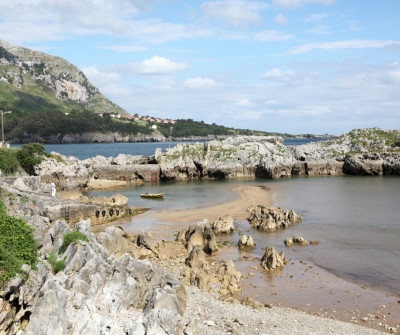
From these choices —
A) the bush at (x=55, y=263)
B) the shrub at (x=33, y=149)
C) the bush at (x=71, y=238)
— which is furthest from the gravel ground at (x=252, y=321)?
the shrub at (x=33, y=149)

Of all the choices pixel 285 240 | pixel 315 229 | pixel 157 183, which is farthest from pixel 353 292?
pixel 157 183

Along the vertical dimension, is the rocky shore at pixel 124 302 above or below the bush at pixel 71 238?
below

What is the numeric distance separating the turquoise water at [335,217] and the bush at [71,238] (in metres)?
15.5

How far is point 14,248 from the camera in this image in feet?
50.4

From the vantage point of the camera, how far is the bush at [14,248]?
13.7m

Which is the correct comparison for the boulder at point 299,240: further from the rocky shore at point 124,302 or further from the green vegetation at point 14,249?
the green vegetation at point 14,249

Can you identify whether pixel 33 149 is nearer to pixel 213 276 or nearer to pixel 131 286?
pixel 213 276

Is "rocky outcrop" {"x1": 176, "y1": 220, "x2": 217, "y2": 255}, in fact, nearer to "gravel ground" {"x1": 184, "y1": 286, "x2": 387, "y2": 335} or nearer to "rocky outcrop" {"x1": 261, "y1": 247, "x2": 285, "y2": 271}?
"rocky outcrop" {"x1": 261, "y1": 247, "x2": 285, "y2": 271}

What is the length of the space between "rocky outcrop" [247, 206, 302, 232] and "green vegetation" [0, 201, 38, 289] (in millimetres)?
25649

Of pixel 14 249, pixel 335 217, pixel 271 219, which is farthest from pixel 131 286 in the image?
pixel 335 217

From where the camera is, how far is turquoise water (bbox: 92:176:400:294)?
28.3 metres

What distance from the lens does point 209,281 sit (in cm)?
2353

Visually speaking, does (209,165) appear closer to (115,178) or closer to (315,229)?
(115,178)

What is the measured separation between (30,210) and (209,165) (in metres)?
50.1
